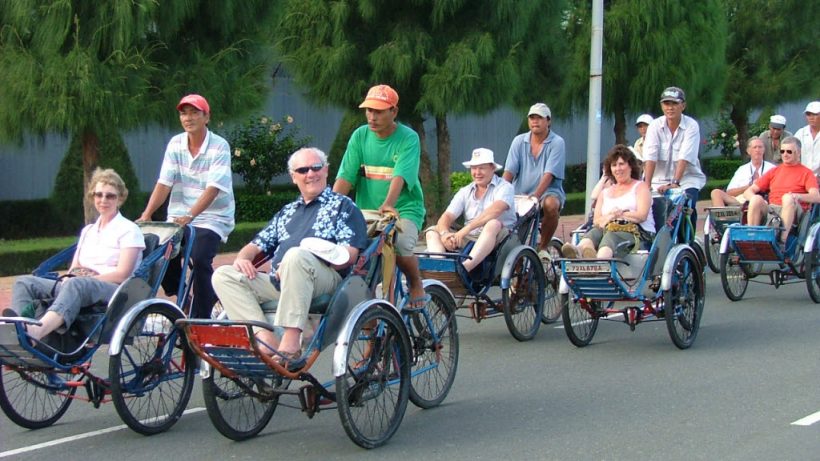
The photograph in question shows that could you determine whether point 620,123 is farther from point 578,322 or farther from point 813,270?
point 578,322

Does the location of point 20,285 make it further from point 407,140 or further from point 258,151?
point 258,151

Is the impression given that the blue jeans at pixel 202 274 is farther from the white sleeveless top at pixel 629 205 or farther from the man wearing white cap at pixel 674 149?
the man wearing white cap at pixel 674 149

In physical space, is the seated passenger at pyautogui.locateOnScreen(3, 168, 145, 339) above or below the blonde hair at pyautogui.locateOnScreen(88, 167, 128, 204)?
below

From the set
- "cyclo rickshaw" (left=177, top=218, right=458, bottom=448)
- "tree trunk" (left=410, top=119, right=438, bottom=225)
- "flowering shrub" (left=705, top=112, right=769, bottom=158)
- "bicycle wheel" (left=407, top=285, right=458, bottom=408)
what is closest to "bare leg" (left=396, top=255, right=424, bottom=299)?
"bicycle wheel" (left=407, top=285, right=458, bottom=408)

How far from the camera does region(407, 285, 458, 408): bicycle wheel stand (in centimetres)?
757

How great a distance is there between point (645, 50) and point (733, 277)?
11.3 meters

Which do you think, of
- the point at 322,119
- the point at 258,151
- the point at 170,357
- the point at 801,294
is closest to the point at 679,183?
the point at 801,294

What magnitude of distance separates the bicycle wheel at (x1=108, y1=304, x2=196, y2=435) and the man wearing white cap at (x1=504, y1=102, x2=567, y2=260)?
4.80 meters

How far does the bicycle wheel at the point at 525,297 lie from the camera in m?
10.1

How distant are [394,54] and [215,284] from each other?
11.4 metres

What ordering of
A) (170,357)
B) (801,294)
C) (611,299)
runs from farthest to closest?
1. (801,294)
2. (611,299)
3. (170,357)

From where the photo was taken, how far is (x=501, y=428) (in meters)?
7.23

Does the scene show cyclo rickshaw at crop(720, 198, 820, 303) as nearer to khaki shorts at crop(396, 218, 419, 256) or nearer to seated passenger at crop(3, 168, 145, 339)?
khaki shorts at crop(396, 218, 419, 256)

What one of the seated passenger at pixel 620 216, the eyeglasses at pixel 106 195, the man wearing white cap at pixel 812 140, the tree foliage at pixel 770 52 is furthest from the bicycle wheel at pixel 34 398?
the tree foliage at pixel 770 52
